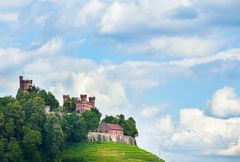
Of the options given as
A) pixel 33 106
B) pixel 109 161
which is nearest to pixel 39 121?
pixel 33 106

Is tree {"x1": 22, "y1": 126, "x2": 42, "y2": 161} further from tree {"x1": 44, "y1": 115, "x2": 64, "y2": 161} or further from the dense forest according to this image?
tree {"x1": 44, "y1": 115, "x2": 64, "y2": 161}

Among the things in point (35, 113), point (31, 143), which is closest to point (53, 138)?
point (31, 143)

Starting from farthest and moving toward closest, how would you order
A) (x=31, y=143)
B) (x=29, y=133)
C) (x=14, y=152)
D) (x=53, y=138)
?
(x=53, y=138) < (x=29, y=133) < (x=31, y=143) < (x=14, y=152)

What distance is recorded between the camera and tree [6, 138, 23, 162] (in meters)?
184

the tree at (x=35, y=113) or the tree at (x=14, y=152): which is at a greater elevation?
the tree at (x=35, y=113)

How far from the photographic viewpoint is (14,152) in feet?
606

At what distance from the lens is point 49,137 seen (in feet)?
628

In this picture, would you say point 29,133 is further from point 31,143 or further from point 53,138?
point 53,138

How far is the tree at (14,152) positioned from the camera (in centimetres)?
18400

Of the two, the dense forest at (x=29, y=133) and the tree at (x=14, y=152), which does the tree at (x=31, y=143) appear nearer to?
the dense forest at (x=29, y=133)

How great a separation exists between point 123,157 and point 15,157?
25255 millimetres

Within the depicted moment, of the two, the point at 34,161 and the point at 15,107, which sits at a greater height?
the point at 15,107

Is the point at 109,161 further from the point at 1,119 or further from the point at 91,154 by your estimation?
the point at 1,119

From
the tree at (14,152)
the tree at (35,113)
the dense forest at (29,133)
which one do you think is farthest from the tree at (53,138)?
the tree at (14,152)
